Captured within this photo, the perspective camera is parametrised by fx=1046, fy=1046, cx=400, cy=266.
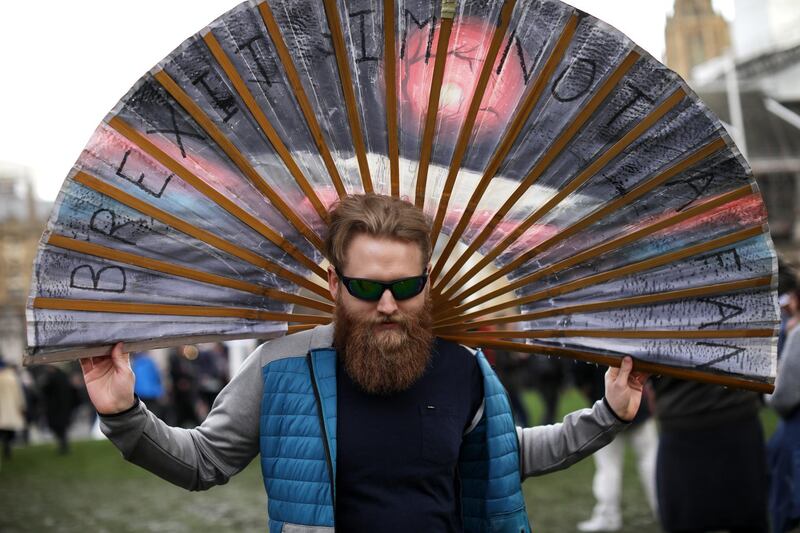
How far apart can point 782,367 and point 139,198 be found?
12.3 ft

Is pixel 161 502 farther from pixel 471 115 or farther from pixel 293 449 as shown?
pixel 471 115

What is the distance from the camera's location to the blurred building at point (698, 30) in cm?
9288

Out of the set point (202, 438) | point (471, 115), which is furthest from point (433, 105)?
point (202, 438)

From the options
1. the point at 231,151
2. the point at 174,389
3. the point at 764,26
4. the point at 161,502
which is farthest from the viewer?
the point at 764,26

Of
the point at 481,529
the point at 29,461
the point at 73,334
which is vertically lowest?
the point at 29,461

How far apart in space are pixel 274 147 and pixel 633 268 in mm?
1143

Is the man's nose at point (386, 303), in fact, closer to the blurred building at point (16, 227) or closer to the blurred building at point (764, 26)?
the blurred building at point (764, 26)

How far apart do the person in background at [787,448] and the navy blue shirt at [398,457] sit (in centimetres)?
300

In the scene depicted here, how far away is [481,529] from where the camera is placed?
3.03 meters

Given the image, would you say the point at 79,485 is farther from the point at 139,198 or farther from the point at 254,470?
the point at 139,198

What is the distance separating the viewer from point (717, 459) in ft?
18.0

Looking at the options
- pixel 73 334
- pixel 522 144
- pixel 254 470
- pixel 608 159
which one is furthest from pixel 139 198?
pixel 254 470

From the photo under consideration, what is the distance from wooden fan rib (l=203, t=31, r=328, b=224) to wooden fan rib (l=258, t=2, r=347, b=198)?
8 centimetres

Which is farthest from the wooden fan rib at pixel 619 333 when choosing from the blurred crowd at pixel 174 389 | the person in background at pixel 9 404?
the person in background at pixel 9 404
